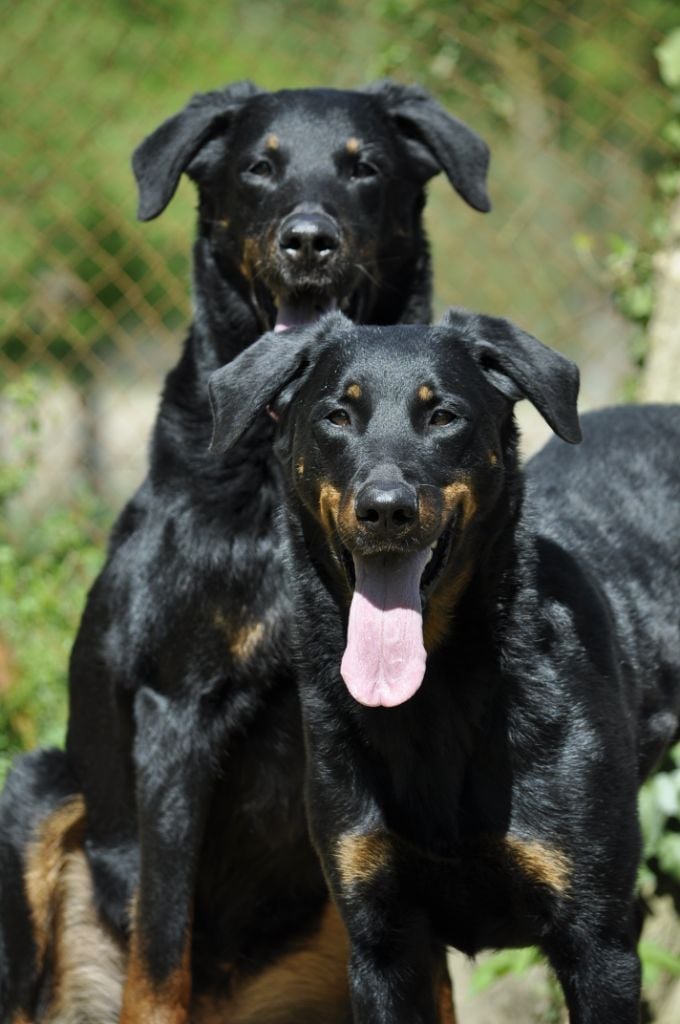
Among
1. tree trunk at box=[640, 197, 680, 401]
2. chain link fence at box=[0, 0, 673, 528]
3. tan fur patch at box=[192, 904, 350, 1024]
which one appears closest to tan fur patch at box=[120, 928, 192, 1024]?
tan fur patch at box=[192, 904, 350, 1024]

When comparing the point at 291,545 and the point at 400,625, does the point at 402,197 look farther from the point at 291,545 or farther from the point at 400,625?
the point at 400,625

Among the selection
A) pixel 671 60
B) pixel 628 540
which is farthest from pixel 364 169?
pixel 671 60

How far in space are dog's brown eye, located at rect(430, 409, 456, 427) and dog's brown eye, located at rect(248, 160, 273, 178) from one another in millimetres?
1302

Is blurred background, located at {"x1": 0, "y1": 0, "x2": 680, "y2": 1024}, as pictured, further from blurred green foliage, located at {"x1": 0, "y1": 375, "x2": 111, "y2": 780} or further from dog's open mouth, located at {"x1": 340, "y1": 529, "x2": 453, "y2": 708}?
dog's open mouth, located at {"x1": 340, "y1": 529, "x2": 453, "y2": 708}

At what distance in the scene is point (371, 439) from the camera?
330 cm

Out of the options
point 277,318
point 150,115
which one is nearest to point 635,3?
point 150,115

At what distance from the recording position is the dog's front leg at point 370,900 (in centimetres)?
334

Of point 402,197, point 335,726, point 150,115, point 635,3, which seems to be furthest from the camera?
point 635,3

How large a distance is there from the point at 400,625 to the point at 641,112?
13.4 feet

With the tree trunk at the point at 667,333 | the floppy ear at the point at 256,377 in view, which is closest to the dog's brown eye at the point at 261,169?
the floppy ear at the point at 256,377

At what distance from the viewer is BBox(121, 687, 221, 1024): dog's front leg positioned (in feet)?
13.2

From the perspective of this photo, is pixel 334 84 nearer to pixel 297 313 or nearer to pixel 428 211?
pixel 428 211

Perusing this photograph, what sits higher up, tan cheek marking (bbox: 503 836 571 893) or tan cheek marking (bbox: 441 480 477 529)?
tan cheek marking (bbox: 441 480 477 529)

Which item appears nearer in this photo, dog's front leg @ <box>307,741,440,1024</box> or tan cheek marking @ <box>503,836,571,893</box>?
tan cheek marking @ <box>503,836,571,893</box>
